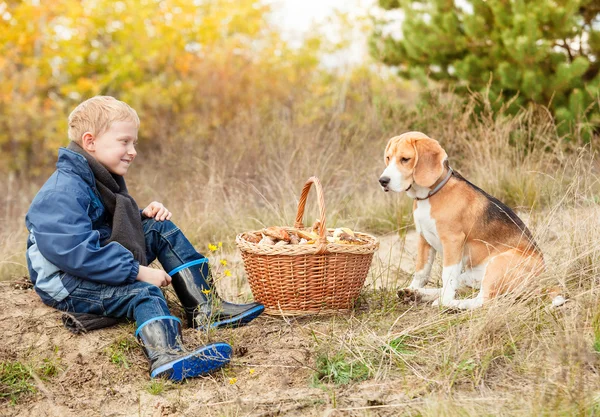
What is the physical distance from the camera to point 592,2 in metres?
8.09

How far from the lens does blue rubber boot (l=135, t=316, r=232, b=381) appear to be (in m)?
3.22

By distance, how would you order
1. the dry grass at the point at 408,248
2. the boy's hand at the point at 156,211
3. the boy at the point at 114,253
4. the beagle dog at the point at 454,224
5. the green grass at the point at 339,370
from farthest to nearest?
the boy's hand at the point at 156,211, the beagle dog at the point at 454,224, the boy at the point at 114,253, the green grass at the point at 339,370, the dry grass at the point at 408,248

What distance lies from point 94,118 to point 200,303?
4.17 feet

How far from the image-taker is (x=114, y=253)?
3.52 metres

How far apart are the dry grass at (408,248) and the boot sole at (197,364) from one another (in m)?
0.50

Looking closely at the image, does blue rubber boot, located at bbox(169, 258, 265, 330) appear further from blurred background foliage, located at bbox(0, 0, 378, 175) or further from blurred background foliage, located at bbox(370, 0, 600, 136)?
blurred background foliage, located at bbox(0, 0, 378, 175)

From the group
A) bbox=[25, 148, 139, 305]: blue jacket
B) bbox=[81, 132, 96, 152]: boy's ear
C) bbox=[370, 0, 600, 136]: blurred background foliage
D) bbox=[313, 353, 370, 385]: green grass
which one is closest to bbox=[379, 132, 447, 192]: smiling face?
bbox=[313, 353, 370, 385]: green grass

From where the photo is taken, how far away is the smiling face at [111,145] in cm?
383

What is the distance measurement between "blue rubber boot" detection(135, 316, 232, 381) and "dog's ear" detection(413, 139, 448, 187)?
161 centimetres

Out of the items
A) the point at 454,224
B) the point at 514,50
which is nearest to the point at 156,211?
the point at 454,224

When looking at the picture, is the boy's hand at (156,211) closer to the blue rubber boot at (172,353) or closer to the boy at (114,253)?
the boy at (114,253)

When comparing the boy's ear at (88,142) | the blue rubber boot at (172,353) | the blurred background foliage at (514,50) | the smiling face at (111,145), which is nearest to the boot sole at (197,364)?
the blue rubber boot at (172,353)

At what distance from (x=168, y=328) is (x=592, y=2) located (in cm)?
719

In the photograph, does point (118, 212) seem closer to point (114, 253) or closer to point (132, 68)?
point (114, 253)
